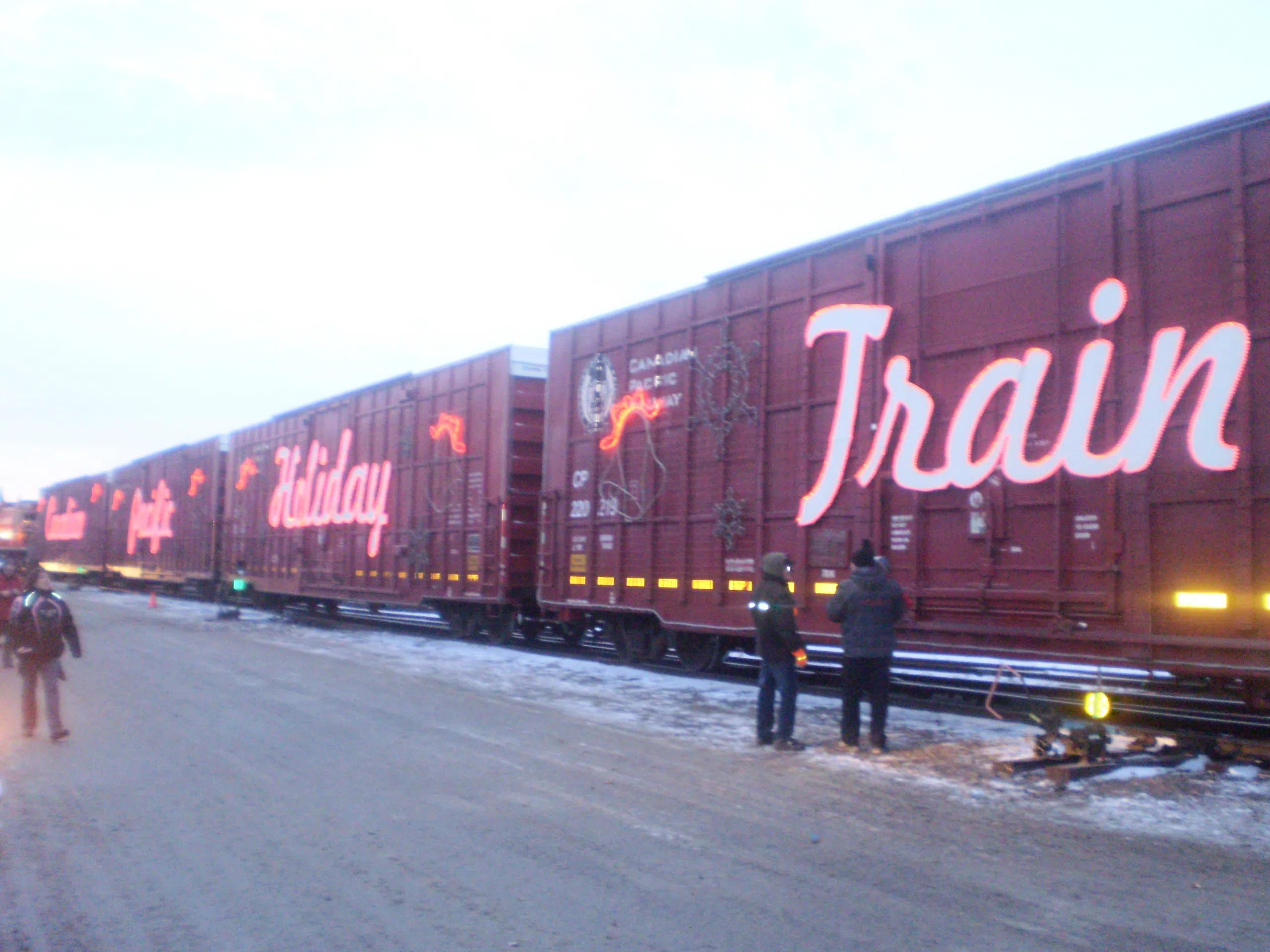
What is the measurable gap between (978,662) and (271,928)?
24.2ft

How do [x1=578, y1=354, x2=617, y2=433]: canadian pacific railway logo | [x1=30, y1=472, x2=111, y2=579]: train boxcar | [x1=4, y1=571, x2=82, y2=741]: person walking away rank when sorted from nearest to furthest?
[x1=4, y1=571, x2=82, y2=741]: person walking away < [x1=578, y1=354, x2=617, y2=433]: canadian pacific railway logo < [x1=30, y1=472, x2=111, y2=579]: train boxcar

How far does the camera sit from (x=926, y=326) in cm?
959

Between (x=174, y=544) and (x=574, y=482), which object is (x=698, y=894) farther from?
Answer: (x=174, y=544)

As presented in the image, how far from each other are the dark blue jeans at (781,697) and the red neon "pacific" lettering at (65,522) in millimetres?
41770

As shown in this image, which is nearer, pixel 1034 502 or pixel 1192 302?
pixel 1192 302

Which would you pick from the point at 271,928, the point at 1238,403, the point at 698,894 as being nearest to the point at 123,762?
the point at 271,928

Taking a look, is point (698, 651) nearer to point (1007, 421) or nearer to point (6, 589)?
point (1007, 421)

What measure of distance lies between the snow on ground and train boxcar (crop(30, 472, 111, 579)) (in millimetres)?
29098

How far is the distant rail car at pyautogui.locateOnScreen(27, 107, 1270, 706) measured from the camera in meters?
7.46

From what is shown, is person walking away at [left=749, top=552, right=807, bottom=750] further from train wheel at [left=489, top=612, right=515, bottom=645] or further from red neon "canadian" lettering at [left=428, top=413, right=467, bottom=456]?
red neon "canadian" lettering at [left=428, top=413, right=467, bottom=456]

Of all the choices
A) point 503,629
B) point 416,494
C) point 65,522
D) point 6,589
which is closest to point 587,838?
point 6,589

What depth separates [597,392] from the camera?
45.8 feet

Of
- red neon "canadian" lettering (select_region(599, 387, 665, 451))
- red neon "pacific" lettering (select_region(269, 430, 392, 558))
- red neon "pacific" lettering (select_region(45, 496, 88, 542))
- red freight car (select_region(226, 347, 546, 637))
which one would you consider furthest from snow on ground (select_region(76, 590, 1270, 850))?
red neon "pacific" lettering (select_region(45, 496, 88, 542))

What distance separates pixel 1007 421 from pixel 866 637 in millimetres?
2345
